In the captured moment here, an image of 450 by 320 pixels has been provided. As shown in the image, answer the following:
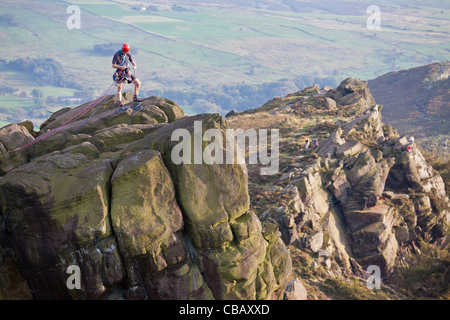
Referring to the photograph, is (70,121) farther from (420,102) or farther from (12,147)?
(420,102)

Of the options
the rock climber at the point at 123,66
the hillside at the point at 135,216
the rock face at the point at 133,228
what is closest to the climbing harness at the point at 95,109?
the rock climber at the point at 123,66

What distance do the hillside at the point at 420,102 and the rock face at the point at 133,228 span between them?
91083mm

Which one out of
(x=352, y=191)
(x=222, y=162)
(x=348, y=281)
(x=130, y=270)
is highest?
(x=222, y=162)

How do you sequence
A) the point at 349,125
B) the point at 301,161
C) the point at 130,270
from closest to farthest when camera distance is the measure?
the point at 130,270 → the point at 301,161 → the point at 349,125

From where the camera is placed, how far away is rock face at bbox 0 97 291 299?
1503cm

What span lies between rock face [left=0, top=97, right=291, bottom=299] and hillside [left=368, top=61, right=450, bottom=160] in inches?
3586

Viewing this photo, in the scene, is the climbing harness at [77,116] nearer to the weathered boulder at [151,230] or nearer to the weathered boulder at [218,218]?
the weathered boulder at [218,218]

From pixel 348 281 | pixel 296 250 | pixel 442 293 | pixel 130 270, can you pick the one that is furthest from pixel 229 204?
pixel 442 293

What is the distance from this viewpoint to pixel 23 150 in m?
20.1

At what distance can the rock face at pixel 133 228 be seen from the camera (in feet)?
49.3

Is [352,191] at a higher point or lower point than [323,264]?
higher

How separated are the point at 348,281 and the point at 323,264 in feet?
6.50

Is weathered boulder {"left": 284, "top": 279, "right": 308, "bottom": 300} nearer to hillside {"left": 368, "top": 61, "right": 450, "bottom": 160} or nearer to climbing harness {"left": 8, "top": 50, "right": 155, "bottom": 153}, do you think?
climbing harness {"left": 8, "top": 50, "right": 155, "bottom": 153}

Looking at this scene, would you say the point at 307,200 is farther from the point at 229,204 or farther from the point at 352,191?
the point at 229,204
